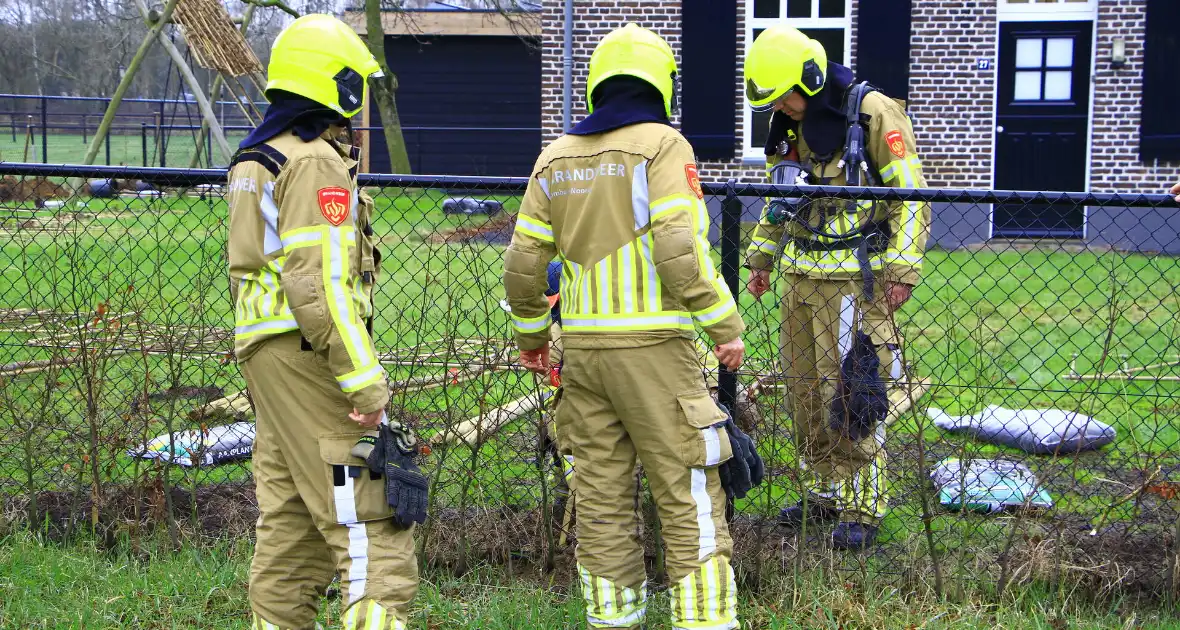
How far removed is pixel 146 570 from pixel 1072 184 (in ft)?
40.4

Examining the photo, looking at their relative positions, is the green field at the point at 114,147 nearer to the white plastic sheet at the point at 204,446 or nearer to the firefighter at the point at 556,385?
the white plastic sheet at the point at 204,446

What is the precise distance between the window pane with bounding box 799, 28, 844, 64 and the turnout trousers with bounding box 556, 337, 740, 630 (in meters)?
10.8

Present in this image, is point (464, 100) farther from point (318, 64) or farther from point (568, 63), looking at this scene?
point (318, 64)

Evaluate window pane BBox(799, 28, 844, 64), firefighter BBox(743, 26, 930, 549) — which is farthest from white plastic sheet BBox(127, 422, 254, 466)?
window pane BBox(799, 28, 844, 64)

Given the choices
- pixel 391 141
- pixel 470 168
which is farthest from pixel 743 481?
pixel 470 168

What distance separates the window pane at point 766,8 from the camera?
13.4 metres

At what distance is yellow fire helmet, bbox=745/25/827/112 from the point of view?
4.46 m

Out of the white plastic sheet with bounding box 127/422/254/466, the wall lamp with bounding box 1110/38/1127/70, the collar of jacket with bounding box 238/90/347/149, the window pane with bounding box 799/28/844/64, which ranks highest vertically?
the window pane with bounding box 799/28/844/64

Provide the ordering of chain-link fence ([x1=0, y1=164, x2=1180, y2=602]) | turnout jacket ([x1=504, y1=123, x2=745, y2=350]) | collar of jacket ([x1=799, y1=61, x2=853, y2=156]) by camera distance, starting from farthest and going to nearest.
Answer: collar of jacket ([x1=799, y1=61, x2=853, y2=156]) → chain-link fence ([x1=0, y1=164, x2=1180, y2=602]) → turnout jacket ([x1=504, y1=123, x2=745, y2=350])

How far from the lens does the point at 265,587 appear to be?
3.23 meters

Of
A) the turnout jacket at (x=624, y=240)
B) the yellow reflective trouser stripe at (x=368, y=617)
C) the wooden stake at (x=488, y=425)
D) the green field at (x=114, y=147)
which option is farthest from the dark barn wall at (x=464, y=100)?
the yellow reflective trouser stripe at (x=368, y=617)

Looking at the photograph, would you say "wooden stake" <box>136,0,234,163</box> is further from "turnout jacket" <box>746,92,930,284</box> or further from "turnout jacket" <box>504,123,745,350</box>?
"turnout jacket" <box>504,123,745,350</box>

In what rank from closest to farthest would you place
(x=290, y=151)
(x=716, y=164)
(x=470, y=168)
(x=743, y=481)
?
(x=290, y=151)
(x=743, y=481)
(x=716, y=164)
(x=470, y=168)

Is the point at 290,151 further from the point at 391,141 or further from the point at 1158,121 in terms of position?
the point at 391,141
